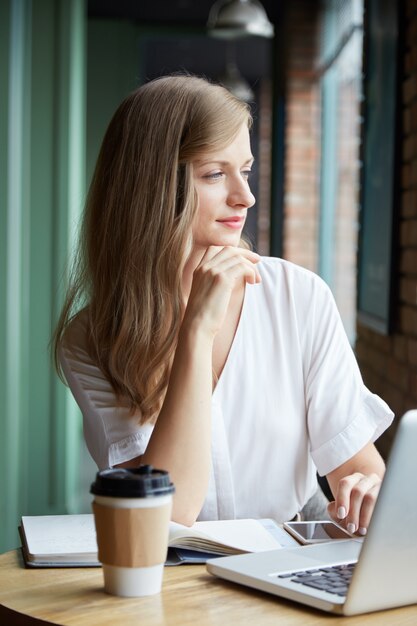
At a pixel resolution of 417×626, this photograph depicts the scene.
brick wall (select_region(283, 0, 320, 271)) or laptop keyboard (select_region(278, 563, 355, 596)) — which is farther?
brick wall (select_region(283, 0, 320, 271))

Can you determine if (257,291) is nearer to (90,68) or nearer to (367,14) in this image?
(367,14)

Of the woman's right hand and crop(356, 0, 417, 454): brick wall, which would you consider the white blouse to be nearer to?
the woman's right hand

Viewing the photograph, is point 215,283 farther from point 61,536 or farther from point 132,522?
point 132,522

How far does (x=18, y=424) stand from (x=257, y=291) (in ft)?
7.19

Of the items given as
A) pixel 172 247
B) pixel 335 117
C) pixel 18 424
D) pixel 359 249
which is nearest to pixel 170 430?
pixel 172 247

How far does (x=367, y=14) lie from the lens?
4.20 meters

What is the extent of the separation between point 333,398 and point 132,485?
88cm

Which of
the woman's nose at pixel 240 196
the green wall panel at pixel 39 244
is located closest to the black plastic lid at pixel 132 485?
the woman's nose at pixel 240 196

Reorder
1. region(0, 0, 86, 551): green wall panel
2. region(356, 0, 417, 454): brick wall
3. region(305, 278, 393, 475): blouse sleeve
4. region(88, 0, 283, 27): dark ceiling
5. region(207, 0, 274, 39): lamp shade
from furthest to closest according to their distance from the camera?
region(88, 0, 283, 27): dark ceiling → region(207, 0, 274, 39): lamp shade → region(0, 0, 86, 551): green wall panel → region(356, 0, 417, 454): brick wall → region(305, 278, 393, 475): blouse sleeve

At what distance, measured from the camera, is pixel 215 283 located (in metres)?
1.82

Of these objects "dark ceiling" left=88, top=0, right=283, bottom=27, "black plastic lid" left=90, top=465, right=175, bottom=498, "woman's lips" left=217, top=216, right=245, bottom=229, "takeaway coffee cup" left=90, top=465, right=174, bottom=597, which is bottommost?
"takeaway coffee cup" left=90, top=465, right=174, bottom=597

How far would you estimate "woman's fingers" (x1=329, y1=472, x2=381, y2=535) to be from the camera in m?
1.52

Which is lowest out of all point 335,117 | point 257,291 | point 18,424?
point 18,424

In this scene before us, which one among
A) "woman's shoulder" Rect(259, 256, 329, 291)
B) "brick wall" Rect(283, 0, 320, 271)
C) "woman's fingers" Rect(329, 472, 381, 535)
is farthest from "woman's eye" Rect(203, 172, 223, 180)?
"brick wall" Rect(283, 0, 320, 271)
